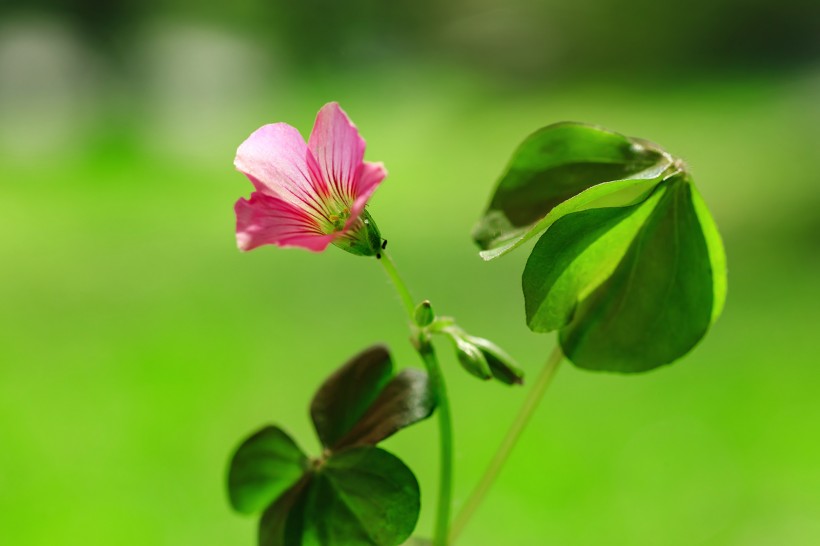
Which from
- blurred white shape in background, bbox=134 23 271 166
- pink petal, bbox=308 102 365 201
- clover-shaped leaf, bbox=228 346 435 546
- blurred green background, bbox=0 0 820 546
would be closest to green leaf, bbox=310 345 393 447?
clover-shaped leaf, bbox=228 346 435 546

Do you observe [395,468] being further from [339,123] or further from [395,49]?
[395,49]

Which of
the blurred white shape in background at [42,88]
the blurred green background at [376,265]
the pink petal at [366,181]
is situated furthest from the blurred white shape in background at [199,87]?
the pink petal at [366,181]

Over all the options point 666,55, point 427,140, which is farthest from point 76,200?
point 666,55

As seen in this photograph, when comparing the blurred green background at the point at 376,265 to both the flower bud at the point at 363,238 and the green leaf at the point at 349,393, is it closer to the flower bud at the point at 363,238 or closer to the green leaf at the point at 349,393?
the green leaf at the point at 349,393

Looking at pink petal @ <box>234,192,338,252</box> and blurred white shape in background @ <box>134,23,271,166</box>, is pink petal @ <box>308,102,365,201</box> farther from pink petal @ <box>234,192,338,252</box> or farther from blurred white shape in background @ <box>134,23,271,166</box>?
blurred white shape in background @ <box>134,23,271,166</box>

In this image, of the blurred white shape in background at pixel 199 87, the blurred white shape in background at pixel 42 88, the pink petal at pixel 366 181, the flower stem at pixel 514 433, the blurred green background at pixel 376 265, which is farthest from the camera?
the blurred white shape in background at pixel 199 87

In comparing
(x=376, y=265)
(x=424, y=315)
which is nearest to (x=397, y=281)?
(x=424, y=315)

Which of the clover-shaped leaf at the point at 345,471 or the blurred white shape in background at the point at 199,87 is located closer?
the clover-shaped leaf at the point at 345,471
